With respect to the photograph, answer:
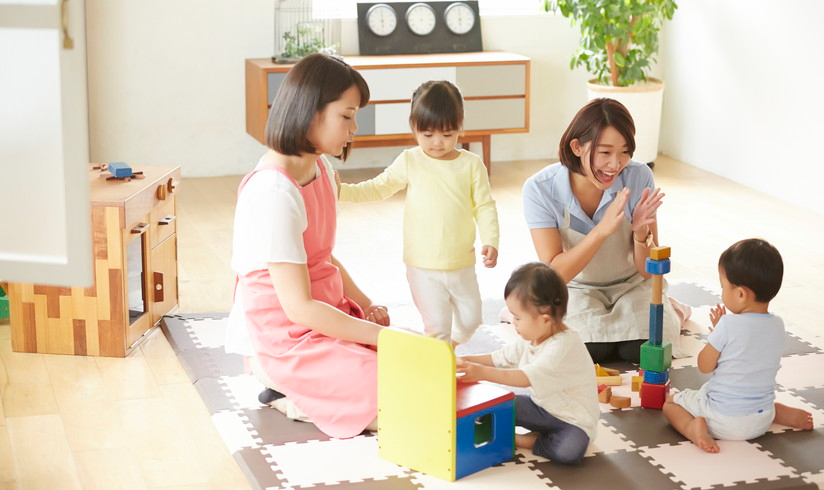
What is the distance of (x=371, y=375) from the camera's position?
2375 millimetres

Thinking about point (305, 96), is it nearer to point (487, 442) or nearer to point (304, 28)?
point (487, 442)

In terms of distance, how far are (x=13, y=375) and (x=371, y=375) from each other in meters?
1.01

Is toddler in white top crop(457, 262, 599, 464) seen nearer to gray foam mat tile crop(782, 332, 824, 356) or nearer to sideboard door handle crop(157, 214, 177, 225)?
gray foam mat tile crop(782, 332, 824, 356)

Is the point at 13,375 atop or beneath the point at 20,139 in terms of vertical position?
beneath

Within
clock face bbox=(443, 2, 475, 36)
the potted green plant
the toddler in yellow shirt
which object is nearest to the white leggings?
the toddler in yellow shirt

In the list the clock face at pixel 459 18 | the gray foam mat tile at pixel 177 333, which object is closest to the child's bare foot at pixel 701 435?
the gray foam mat tile at pixel 177 333

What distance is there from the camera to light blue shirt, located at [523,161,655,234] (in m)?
2.93

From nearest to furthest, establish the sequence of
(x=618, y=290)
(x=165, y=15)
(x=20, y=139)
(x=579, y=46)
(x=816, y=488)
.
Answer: (x=20, y=139) < (x=816, y=488) < (x=618, y=290) < (x=165, y=15) < (x=579, y=46)

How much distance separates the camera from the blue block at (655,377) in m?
2.58

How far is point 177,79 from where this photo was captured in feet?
16.9

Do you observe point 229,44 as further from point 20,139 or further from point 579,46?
point 20,139

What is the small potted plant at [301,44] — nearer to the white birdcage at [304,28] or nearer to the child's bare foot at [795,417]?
the white birdcage at [304,28]

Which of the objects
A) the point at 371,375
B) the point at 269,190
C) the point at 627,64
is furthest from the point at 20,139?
the point at 627,64

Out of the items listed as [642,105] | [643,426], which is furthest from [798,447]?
[642,105]
